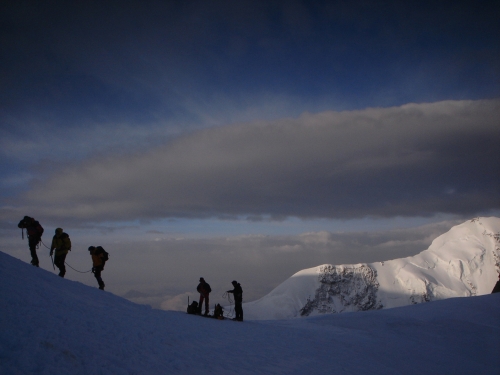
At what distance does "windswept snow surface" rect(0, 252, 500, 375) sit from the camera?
7410 millimetres

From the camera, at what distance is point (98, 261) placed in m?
17.4

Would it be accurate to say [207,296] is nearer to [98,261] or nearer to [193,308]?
[193,308]

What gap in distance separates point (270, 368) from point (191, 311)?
8452 millimetres

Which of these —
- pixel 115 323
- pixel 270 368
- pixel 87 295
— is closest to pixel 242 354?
pixel 270 368

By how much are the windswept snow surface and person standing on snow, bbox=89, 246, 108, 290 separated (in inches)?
130

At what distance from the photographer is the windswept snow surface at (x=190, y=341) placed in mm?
7410

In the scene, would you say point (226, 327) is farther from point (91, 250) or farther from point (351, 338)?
point (91, 250)

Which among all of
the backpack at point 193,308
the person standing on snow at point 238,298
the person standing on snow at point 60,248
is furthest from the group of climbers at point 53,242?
the person standing on snow at point 238,298

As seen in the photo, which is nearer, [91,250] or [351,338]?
[351,338]

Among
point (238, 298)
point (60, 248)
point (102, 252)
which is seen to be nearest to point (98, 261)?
point (102, 252)

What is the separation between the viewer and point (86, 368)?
7.02 m

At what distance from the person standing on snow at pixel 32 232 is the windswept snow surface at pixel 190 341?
2.25 metres

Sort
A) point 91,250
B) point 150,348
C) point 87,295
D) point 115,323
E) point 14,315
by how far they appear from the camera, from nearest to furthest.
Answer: point 14,315 < point 150,348 < point 115,323 < point 87,295 < point 91,250

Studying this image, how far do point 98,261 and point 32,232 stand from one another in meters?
3.46
